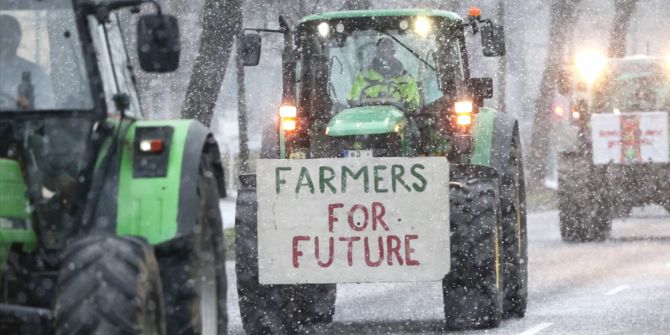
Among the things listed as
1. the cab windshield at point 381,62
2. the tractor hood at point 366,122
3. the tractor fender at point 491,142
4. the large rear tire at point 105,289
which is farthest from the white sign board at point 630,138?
the large rear tire at point 105,289

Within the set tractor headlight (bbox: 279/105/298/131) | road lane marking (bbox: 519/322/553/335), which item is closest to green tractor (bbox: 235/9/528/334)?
tractor headlight (bbox: 279/105/298/131)

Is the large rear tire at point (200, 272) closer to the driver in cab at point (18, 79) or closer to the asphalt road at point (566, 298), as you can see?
the driver in cab at point (18, 79)

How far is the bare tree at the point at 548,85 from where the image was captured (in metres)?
46.2

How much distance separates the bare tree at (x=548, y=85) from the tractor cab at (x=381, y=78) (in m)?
30.4

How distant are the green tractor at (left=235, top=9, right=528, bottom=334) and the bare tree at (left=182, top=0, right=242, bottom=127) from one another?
8610 millimetres

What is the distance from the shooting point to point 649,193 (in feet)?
91.1

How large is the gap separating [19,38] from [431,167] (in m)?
5.91

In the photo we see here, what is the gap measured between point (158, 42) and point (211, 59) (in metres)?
16.5

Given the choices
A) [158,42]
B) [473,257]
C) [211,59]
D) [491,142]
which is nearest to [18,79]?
[158,42]

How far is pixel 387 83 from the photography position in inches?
612

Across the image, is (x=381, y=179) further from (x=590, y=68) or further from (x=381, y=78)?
(x=590, y=68)

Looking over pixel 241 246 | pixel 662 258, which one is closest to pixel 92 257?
pixel 241 246

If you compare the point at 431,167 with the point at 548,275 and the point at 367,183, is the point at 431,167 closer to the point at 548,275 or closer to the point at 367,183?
the point at 367,183

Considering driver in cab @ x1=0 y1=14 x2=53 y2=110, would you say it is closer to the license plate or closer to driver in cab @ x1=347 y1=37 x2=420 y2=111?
the license plate
